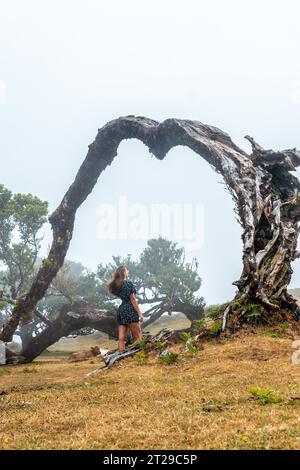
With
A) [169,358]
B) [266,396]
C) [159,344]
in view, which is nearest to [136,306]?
[159,344]

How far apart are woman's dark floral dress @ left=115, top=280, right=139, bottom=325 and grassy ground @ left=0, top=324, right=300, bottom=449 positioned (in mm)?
2779

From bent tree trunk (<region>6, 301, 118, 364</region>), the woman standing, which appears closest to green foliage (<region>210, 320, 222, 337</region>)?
Result: the woman standing

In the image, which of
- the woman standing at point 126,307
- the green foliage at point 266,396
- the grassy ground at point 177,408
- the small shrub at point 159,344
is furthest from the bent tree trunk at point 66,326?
the green foliage at point 266,396

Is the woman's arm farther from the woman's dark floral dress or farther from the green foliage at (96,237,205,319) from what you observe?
the green foliage at (96,237,205,319)

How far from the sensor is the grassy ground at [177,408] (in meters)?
3.43

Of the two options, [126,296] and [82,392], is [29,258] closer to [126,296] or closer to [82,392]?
[126,296]

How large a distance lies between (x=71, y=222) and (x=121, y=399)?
646 inches

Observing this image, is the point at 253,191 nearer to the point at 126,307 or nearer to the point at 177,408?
the point at 126,307

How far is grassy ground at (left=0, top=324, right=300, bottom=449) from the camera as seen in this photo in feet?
11.2

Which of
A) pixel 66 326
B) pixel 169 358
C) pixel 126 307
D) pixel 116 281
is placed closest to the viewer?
pixel 169 358

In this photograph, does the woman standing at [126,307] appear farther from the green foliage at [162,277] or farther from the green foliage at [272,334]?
the green foliage at [162,277]

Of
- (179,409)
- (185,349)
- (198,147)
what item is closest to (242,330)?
(185,349)

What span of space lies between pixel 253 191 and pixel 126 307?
4.33 m

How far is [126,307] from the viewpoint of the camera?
35.6 ft
